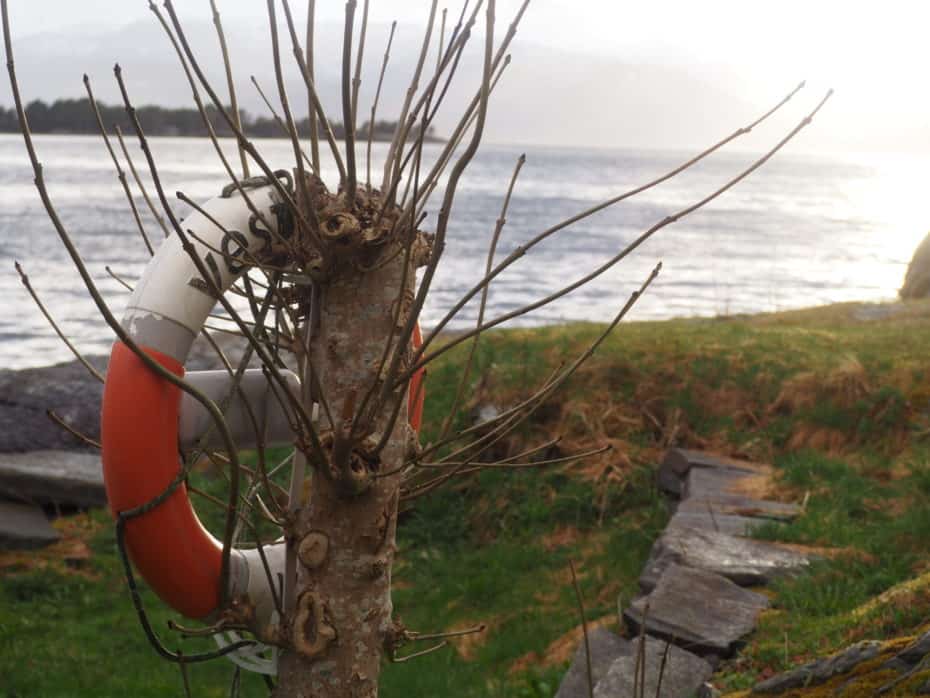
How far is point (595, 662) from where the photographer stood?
151 inches

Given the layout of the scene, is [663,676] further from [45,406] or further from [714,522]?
[45,406]

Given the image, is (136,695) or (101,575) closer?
(136,695)

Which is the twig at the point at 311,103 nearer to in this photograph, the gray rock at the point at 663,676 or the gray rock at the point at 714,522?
the gray rock at the point at 663,676

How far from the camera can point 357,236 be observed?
1.93 meters

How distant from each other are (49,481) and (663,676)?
5.61 meters

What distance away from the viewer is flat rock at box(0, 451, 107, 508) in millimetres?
7461

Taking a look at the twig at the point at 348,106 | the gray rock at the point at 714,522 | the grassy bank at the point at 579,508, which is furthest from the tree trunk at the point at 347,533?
the gray rock at the point at 714,522

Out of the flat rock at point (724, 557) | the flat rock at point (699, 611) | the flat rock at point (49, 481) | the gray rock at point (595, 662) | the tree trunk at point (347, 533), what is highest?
the tree trunk at point (347, 533)

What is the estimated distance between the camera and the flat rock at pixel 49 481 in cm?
746

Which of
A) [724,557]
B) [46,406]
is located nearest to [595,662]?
[724,557]

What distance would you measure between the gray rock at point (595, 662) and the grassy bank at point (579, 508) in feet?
1.10

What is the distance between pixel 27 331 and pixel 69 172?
48.2 m

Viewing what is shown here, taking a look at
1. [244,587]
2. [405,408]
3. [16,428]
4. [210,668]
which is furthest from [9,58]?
[16,428]

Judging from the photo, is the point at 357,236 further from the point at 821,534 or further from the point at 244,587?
the point at 821,534
